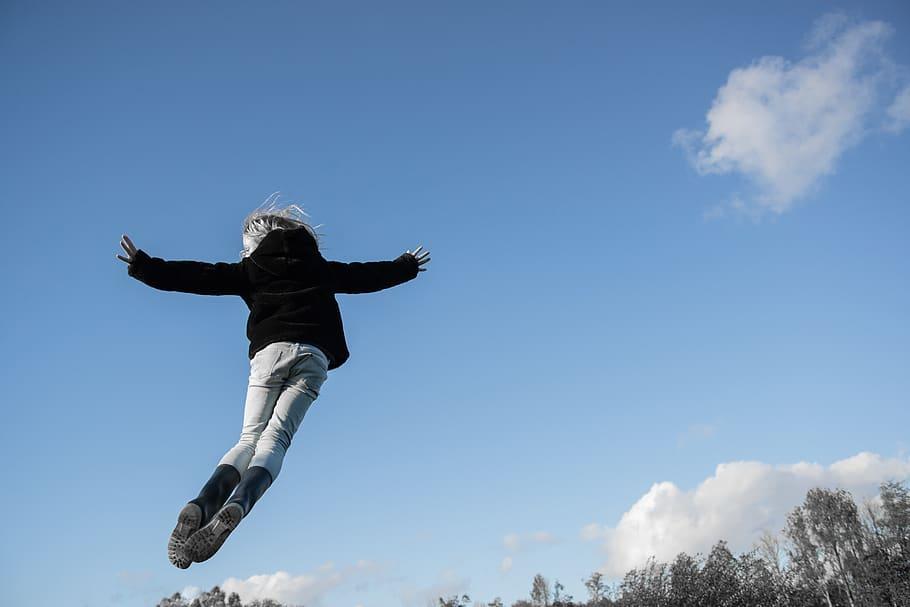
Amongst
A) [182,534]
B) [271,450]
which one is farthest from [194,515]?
[271,450]

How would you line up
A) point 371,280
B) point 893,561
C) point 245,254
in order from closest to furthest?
point 245,254
point 371,280
point 893,561

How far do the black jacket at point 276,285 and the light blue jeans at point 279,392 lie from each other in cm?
10

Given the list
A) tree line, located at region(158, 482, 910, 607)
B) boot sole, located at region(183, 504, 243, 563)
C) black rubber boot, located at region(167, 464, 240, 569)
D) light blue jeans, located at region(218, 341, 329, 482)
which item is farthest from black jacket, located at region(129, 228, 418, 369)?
tree line, located at region(158, 482, 910, 607)

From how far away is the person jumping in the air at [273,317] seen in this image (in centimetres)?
419

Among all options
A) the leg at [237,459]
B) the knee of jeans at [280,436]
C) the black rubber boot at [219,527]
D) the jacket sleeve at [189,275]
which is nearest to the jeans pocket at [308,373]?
the leg at [237,459]

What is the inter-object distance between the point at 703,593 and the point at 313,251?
4425 cm

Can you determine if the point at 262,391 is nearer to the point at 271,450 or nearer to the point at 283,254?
the point at 271,450

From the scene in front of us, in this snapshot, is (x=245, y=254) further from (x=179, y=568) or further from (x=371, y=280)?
(x=179, y=568)

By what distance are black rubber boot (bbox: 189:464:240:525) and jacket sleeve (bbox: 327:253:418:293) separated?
1596 millimetres

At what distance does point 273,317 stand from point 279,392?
Result: 50cm

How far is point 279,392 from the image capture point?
4516mm

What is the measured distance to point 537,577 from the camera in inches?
3073

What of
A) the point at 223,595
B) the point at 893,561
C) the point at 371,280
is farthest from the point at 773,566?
the point at 371,280

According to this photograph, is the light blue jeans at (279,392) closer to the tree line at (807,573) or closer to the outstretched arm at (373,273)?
the outstretched arm at (373,273)
